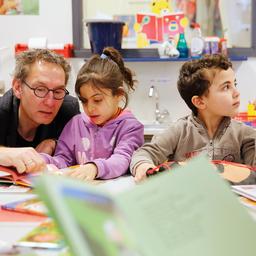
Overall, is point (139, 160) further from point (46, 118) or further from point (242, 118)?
point (242, 118)

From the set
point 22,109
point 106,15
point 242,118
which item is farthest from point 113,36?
point 22,109

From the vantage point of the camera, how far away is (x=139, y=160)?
147cm

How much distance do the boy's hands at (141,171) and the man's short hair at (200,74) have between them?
1.53 feet

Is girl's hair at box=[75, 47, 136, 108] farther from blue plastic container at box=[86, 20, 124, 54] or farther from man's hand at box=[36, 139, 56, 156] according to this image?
blue plastic container at box=[86, 20, 124, 54]

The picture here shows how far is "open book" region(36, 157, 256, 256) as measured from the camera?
0.42 metres

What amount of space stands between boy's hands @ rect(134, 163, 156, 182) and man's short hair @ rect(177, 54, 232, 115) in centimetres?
47

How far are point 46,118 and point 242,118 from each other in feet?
4.92

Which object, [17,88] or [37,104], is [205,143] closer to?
[37,104]

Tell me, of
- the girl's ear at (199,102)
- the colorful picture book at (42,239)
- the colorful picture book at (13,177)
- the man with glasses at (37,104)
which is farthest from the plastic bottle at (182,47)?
the colorful picture book at (42,239)

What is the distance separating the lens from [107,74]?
173 centimetres

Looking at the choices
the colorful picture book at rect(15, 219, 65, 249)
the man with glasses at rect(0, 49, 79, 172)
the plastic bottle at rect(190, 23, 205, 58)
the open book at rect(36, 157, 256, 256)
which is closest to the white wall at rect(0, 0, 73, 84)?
the plastic bottle at rect(190, 23, 205, 58)

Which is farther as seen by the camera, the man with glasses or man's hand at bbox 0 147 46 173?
the man with glasses

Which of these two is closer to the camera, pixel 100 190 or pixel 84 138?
pixel 100 190

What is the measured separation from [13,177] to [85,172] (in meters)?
0.21
